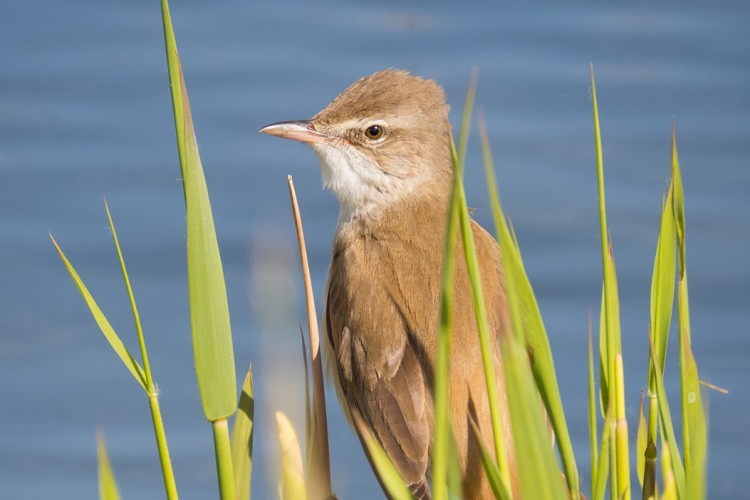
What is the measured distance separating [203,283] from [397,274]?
1.53 m

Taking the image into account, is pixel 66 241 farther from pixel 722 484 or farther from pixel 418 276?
pixel 722 484

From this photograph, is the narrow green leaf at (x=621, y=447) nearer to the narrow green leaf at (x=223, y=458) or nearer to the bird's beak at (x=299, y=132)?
the narrow green leaf at (x=223, y=458)

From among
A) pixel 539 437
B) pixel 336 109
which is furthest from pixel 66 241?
pixel 539 437

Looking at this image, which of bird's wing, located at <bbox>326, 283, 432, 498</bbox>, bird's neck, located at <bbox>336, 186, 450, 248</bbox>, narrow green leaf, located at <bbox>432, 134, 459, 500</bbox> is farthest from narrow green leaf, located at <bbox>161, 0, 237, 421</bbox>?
bird's neck, located at <bbox>336, 186, 450, 248</bbox>

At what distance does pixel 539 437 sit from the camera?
2.29 meters

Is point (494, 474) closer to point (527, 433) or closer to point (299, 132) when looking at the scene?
point (527, 433)

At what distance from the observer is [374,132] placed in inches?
182

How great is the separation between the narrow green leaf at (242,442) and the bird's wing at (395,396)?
918 mm

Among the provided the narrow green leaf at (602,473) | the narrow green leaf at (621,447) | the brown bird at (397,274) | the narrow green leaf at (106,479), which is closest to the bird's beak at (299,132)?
the brown bird at (397,274)

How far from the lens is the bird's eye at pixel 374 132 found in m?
4.61

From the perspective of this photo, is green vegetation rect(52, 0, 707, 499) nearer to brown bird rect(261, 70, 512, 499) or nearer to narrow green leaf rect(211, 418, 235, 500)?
narrow green leaf rect(211, 418, 235, 500)

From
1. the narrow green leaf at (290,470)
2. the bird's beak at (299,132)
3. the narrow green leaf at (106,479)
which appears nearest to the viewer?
the narrow green leaf at (106,479)

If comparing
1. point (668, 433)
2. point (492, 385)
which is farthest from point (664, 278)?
point (492, 385)

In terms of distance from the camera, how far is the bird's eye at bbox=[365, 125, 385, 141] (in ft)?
15.1
